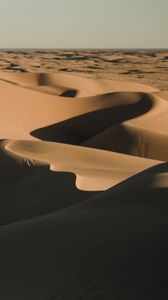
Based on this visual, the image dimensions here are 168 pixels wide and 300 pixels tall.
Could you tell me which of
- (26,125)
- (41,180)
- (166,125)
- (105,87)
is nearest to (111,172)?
(41,180)

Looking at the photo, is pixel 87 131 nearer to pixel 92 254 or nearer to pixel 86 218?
pixel 86 218

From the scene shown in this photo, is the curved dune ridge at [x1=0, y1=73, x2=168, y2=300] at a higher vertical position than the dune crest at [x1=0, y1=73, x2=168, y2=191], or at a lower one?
higher

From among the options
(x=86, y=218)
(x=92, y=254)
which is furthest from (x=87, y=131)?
(x=92, y=254)

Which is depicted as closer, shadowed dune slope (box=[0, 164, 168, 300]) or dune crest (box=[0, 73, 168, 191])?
shadowed dune slope (box=[0, 164, 168, 300])

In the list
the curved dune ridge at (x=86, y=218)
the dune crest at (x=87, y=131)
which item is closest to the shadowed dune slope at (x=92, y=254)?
the curved dune ridge at (x=86, y=218)

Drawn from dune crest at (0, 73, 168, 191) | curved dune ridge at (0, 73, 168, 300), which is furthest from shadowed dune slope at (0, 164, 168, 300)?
dune crest at (0, 73, 168, 191)

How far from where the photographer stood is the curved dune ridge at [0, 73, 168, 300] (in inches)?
141

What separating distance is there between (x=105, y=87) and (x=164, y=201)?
26.9m

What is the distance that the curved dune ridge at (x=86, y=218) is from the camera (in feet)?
11.7

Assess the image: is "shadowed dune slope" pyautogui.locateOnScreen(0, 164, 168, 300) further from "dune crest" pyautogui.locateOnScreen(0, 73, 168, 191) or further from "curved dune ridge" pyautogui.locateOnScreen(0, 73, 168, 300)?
"dune crest" pyautogui.locateOnScreen(0, 73, 168, 191)

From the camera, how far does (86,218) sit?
492 centimetres

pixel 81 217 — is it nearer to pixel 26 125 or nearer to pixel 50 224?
pixel 50 224

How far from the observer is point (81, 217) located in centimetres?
500

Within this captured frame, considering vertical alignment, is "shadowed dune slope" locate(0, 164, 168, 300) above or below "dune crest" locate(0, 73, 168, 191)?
above
